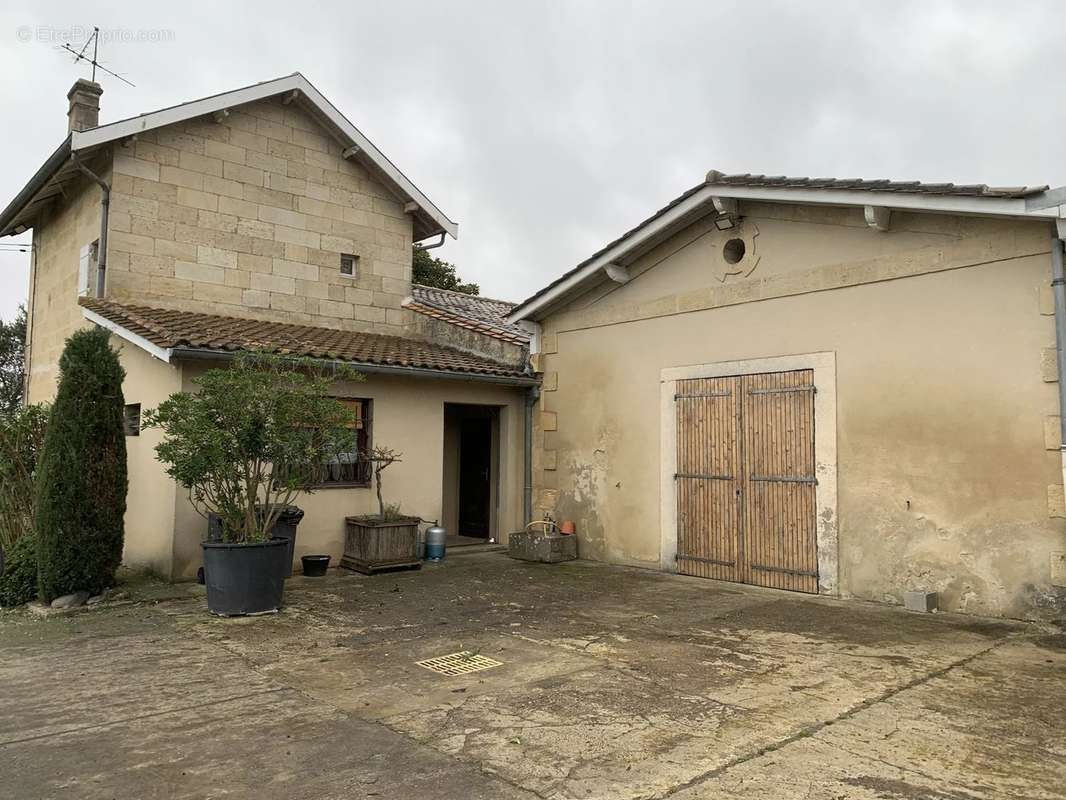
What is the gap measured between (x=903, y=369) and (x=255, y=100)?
9.54 meters

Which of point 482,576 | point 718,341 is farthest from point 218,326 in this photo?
point 718,341

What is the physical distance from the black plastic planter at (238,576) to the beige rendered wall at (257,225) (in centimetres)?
495

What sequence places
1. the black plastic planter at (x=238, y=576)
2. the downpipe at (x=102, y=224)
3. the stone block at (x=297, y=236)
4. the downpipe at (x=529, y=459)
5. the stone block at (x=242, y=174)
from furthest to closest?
the stone block at (x=297, y=236)
the downpipe at (x=529, y=459)
the stone block at (x=242, y=174)
the downpipe at (x=102, y=224)
the black plastic planter at (x=238, y=576)

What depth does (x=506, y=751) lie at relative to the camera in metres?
3.55

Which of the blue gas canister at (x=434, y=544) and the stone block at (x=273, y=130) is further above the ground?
the stone block at (x=273, y=130)

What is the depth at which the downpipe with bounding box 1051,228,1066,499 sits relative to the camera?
6008mm

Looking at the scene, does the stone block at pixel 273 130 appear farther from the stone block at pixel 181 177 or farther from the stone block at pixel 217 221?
the stone block at pixel 217 221

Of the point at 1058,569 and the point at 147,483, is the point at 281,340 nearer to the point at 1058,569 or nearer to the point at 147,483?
the point at 147,483

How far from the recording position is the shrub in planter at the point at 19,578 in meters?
7.24

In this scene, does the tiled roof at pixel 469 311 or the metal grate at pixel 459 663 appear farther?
the tiled roof at pixel 469 311

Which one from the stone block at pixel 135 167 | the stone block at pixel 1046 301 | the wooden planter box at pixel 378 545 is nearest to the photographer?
the stone block at pixel 1046 301

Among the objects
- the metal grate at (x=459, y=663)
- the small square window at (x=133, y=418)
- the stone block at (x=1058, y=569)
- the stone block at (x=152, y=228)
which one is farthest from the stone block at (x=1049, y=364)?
the stone block at (x=152, y=228)

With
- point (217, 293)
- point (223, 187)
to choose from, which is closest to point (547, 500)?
point (217, 293)

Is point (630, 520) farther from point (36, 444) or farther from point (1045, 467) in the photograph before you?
point (36, 444)
